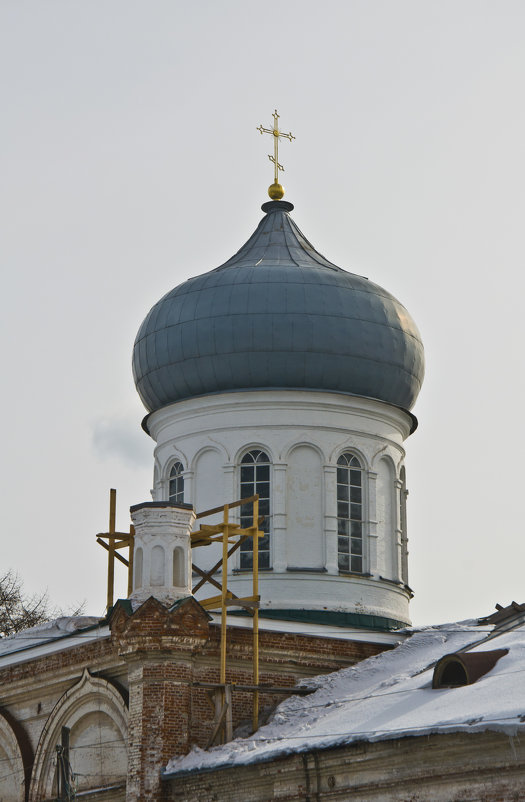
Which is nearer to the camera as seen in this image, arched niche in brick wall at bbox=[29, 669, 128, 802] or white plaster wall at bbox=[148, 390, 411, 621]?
arched niche in brick wall at bbox=[29, 669, 128, 802]

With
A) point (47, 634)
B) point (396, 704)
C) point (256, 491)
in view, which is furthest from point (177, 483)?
point (396, 704)

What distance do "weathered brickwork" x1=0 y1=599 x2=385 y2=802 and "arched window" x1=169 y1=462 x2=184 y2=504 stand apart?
3.92m

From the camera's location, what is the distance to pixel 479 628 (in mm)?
18250

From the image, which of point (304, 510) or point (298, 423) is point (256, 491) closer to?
point (304, 510)

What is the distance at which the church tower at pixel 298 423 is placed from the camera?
21047 millimetres

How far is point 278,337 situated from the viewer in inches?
848

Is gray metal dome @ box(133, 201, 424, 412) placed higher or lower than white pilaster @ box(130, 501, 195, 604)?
higher

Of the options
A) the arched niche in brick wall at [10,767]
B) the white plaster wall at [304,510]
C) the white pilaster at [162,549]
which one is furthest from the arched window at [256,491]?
the arched niche in brick wall at [10,767]

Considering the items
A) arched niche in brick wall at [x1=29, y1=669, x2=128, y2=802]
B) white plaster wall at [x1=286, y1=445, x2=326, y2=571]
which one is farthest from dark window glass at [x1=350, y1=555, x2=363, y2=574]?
arched niche in brick wall at [x1=29, y1=669, x2=128, y2=802]

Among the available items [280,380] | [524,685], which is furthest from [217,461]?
[524,685]

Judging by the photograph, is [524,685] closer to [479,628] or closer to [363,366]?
[479,628]

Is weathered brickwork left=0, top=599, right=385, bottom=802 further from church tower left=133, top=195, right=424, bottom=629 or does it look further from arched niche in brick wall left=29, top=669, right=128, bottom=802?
church tower left=133, top=195, right=424, bottom=629

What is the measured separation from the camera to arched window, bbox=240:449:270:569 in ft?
68.8

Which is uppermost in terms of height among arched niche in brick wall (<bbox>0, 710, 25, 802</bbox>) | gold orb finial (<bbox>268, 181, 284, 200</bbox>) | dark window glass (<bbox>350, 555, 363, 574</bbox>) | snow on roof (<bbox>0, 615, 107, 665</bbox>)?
gold orb finial (<bbox>268, 181, 284, 200</bbox>)
